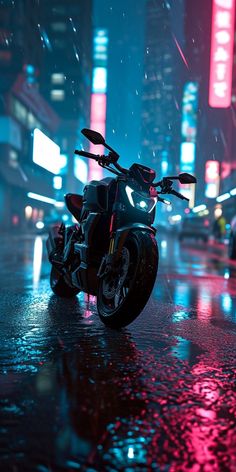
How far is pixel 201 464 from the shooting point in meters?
2.02

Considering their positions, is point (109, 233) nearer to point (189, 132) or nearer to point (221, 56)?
point (221, 56)

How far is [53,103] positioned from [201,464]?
117 metres

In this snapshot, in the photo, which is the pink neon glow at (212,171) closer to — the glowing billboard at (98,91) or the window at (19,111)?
the window at (19,111)

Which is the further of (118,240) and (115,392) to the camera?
(118,240)

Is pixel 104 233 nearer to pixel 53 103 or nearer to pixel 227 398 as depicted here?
pixel 227 398

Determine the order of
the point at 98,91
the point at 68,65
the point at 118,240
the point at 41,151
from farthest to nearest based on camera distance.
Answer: the point at 98,91 → the point at 68,65 → the point at 41,151 → the point at 118,240

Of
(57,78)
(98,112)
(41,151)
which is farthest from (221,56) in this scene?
(98,112)

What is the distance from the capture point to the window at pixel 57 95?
112938 millimetres

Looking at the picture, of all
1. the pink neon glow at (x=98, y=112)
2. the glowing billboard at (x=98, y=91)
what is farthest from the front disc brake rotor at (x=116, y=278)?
the pink neon glow at (x=98, y=112)

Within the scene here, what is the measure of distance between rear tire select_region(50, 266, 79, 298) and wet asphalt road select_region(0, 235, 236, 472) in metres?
0.82

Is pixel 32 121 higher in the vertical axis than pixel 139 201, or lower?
higher

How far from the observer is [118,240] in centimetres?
447

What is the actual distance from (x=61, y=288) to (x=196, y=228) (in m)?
27.3

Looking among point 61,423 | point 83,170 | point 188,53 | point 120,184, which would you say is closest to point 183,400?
point 61,423
